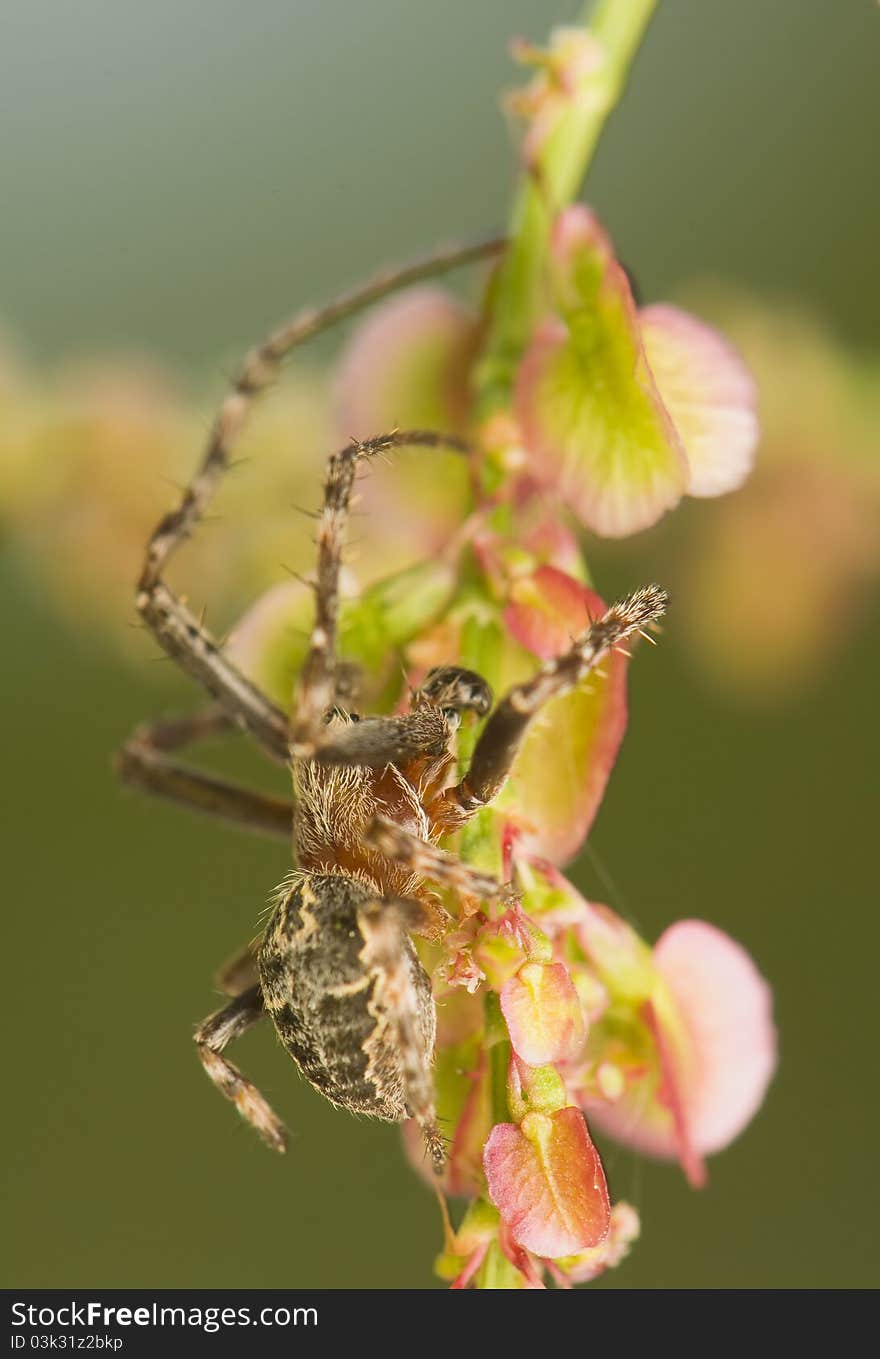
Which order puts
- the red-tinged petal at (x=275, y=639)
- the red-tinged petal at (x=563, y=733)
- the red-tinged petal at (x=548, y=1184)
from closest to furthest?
the red-tinged petal at (x=548, y=1184) → the red-tinged petal at (x=563, y=733) → the red-tinged petal at (x=275, y=639)

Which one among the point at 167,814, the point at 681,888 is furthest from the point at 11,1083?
the point at 681,888

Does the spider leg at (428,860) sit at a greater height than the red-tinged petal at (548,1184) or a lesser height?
greater

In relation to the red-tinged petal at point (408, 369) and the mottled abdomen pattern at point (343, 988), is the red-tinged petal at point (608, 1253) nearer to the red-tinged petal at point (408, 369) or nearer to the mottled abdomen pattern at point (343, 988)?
the mottled abdomen pattern at point (343, 988)

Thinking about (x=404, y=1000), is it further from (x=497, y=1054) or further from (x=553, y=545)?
(x=553, y=545)

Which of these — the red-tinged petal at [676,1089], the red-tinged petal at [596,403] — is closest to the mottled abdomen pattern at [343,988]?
the red-tinged petal at [676,1089]

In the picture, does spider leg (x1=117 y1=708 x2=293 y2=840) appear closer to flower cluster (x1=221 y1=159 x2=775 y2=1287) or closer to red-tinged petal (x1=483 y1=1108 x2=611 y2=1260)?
flower cluster (x1=221 y1=159 x2=775 y2=1287)

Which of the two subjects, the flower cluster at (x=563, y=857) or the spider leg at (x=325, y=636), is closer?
the flower cluster at (x=563, y=857)

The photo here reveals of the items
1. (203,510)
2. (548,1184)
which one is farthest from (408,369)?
(548,1184)
